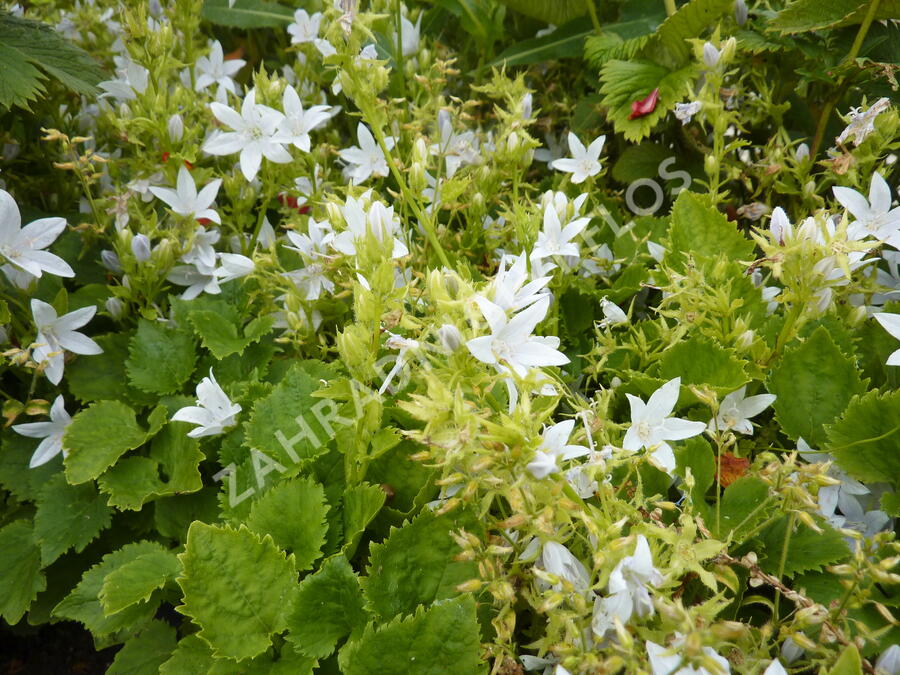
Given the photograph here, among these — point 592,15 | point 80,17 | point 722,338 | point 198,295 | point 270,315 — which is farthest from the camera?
point 80,17

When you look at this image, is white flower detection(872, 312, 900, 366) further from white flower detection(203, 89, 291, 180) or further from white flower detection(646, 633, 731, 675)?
white flower detection(203, 89, 291, 180)

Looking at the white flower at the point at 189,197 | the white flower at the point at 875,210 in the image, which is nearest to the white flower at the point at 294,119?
the white flower at the point at 189,197

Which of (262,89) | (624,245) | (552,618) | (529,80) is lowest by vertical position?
(552,618)

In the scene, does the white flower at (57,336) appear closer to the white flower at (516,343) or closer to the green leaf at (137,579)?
the green leaf at (137,579)

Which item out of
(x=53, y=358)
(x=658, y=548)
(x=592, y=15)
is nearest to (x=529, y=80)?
(x=592, y=15)

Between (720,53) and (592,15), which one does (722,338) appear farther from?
(592,15)

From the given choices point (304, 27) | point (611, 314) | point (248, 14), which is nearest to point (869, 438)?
point (611, 314)

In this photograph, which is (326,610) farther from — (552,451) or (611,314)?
Answer: (611,314)
